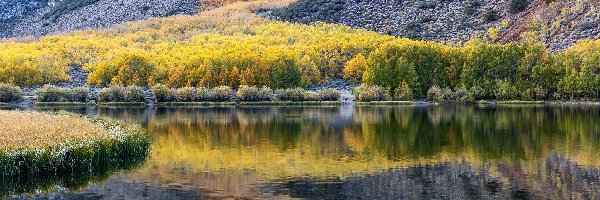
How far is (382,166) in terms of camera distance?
40.7m

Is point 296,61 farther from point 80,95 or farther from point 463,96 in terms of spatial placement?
point 80,95

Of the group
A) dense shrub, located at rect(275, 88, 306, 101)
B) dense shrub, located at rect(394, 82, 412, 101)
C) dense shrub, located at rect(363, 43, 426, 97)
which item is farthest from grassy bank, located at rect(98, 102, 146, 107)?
dense shrub, located at rect(394, 82, 412, 101)

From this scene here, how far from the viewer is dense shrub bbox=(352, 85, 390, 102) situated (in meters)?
110

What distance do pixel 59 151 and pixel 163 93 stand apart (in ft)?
261

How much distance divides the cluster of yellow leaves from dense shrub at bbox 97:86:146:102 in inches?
2537

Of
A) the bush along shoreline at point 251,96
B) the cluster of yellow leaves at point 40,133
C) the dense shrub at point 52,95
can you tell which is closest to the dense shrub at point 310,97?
the bush along shoreline at point 251,96

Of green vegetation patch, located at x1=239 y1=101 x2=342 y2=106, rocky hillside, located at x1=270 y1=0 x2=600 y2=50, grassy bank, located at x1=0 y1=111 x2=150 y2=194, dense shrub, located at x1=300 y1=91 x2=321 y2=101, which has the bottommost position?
grassy bank, located at x1=0 y1=111 x2=150 y2=194

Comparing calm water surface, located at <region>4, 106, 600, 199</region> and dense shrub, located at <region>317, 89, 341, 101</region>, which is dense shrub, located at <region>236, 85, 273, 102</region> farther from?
calm water surface, located at <region>4, 106, 600, 199</region>

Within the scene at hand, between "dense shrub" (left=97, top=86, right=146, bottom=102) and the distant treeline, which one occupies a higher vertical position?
the distant treeline

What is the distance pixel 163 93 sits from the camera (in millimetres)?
114875

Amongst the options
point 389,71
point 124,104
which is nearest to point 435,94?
point 389,71

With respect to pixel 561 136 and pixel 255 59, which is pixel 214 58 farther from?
pixel 561 136

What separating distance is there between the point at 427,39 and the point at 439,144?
92.7 meters

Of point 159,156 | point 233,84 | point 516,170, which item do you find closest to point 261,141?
point 159,156
